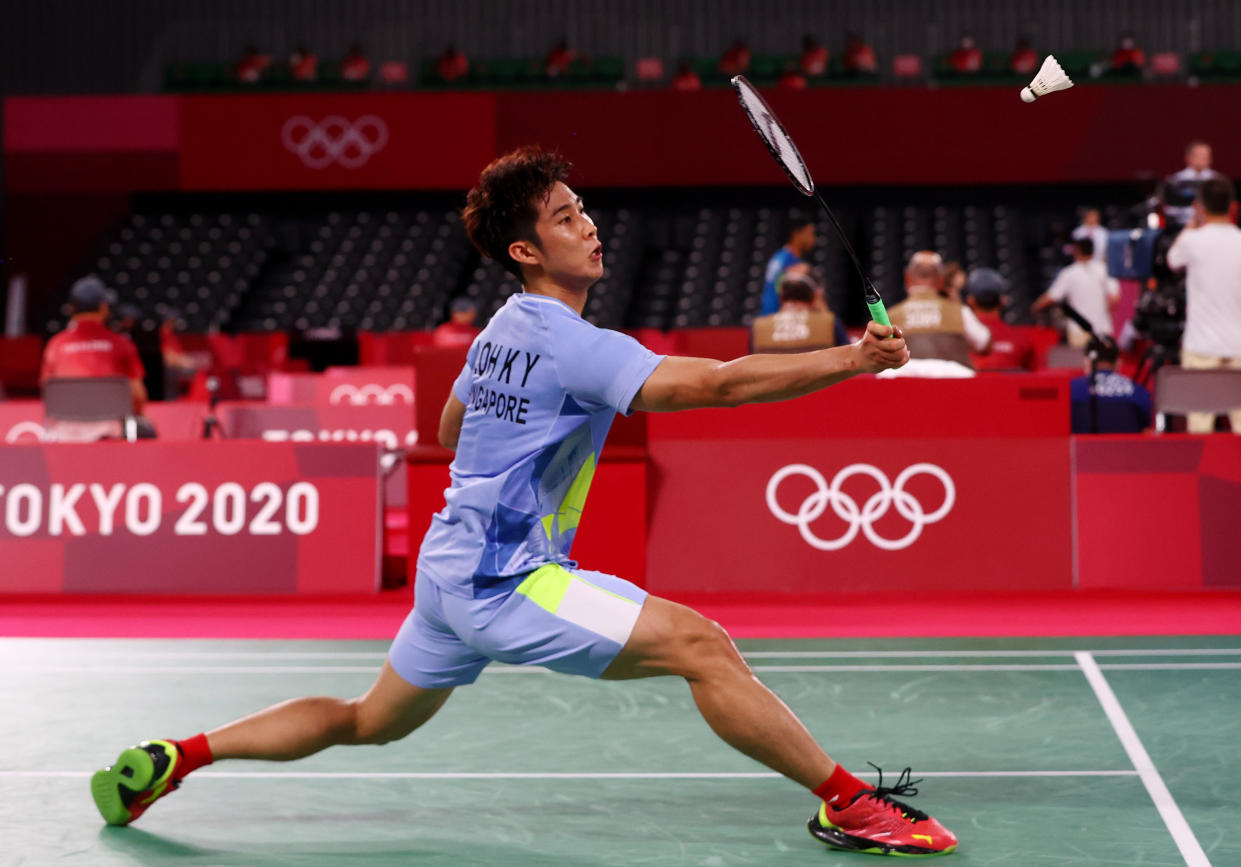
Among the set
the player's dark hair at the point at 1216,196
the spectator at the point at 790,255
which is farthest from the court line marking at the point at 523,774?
the spectator at the point at 790,255

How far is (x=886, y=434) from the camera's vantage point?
22.9 ft

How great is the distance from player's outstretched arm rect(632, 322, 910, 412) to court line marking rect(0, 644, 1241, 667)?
294cm

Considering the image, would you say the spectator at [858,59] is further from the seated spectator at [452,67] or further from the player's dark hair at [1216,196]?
the player's dark hair at [1216,196]

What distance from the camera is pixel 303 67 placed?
20578 millimetres

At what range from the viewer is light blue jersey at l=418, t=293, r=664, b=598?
2992 mm

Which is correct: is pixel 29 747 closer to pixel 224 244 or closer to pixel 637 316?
pixel 637 316

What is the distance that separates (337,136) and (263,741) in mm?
17596

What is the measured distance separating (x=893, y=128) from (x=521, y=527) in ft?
57.1

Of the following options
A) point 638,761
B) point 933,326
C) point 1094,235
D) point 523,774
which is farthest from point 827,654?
point 1094,235

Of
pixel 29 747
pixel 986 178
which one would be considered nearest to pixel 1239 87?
pixel 986 178

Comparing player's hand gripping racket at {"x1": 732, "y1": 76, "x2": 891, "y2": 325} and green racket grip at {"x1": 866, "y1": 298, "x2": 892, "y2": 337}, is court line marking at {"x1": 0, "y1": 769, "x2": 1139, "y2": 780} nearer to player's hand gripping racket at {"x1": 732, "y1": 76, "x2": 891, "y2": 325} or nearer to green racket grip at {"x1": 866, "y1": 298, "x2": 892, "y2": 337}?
player's hand gripping racket at {"x1": 732, "y1": 76, "x2": 891, "y2": 325}

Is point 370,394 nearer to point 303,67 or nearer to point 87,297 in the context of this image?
point 87,297

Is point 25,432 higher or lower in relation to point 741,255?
lower

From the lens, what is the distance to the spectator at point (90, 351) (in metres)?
8.73
